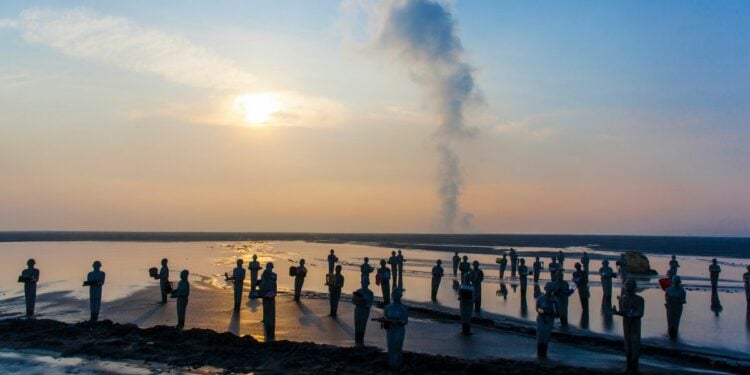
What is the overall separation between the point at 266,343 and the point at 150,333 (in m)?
3.35

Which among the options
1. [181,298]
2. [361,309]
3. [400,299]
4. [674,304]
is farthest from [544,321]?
[181,298]

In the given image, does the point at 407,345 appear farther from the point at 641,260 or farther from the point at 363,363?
the point at 641,260

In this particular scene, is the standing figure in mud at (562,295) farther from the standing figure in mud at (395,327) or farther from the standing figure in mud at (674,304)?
the standing figure in mud at (395,327)

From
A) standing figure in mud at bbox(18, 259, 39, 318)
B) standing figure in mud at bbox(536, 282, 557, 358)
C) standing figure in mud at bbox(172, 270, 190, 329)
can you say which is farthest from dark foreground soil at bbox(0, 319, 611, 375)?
standing figure in mud at bbox(18, 259, 39, 318)

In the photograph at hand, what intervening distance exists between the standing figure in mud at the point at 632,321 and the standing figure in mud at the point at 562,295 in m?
5.52

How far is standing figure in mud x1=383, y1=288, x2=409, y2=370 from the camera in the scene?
36.0ft

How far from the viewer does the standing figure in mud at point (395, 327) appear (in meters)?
11.0

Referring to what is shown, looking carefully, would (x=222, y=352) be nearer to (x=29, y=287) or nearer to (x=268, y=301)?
(x=268, y=301)

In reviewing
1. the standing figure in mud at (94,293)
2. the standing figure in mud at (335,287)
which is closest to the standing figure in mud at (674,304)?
the standing figure in mud at (335,287)

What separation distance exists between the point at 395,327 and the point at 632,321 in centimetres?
463

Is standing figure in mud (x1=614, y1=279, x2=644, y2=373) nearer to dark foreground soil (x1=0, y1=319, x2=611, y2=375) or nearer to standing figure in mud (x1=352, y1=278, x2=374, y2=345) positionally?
dark foreground soil (x1=0, y1=319, x2=611, y2=375)

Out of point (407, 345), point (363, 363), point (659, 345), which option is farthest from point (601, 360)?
point (363, 363)

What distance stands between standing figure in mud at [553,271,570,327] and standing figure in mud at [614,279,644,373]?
5518 millimetres

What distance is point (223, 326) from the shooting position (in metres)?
16.7
